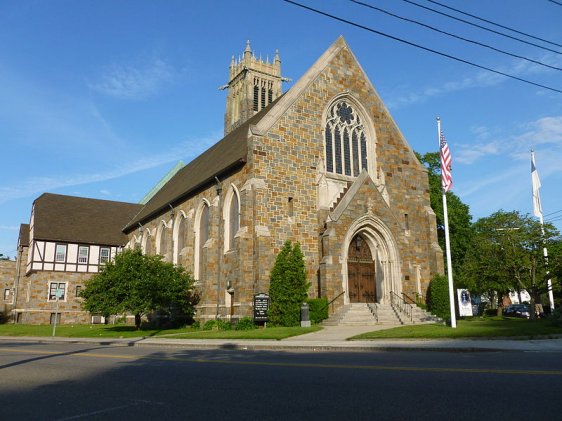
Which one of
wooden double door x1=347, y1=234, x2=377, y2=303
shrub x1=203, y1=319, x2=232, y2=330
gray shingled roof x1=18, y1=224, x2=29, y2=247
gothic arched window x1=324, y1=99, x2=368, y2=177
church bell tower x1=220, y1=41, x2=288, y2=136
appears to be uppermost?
church bell tower x1=220, y1=41, x2=288, y2=136

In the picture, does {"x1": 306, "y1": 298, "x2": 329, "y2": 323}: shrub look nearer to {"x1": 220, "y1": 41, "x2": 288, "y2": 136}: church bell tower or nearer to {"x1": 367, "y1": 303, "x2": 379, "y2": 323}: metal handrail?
{"x1": 367, "y1": 303, "x2": 379, "y2": 323}: metal handrail

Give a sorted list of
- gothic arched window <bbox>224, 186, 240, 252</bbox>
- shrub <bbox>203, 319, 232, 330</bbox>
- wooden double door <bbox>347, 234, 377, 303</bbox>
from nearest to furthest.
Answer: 1. shrub <bbox>203, 319, 232, 330</bbox>
2. wooden double door <bbox>347, 234, 377, 303</bbox>
3. gothic arched window <bbox>224, 186, 240, 252</bbox>

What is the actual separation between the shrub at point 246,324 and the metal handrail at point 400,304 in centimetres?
797

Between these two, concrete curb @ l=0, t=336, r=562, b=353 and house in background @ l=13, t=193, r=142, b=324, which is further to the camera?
house in background @ l=13, t=193, r=142, b=324

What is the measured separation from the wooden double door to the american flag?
7.38 meters

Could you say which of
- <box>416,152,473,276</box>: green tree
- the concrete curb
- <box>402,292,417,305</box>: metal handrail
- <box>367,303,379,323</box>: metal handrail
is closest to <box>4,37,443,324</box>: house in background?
<box>402,292,417,305</box>: metal handrail

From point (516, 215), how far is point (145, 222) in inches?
1184

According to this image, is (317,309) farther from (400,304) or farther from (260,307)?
(400,304)

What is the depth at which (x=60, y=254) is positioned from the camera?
4509 centimetres

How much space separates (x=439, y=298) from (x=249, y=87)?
1629 inches

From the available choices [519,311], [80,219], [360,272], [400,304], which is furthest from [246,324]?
[519,311]

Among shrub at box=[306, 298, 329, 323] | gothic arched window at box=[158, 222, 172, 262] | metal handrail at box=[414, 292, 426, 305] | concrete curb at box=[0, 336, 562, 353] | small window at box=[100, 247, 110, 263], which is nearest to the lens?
concrete curb at box=[0, 336, 562, 353]

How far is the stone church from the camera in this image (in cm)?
2502

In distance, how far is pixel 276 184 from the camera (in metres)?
26.0
